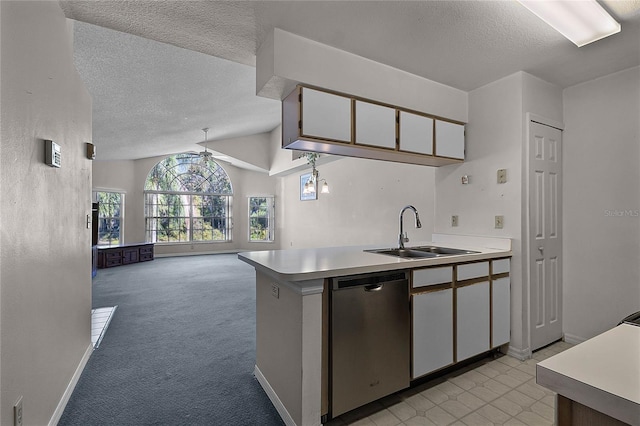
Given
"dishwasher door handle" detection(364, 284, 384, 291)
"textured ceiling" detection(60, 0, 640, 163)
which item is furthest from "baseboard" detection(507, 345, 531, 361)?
"textured ceiling" detection(60, 0, 640, 163)

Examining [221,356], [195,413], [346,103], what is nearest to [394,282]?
[346,103]

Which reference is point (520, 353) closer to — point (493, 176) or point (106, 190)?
point (493, 176)

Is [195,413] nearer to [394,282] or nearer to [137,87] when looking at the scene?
[394,282]

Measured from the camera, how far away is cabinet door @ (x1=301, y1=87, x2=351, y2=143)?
81.3 inches

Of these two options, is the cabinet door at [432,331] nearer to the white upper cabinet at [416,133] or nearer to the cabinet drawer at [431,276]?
the cabinet drawer at [431,276]

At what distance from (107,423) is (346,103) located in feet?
8.47

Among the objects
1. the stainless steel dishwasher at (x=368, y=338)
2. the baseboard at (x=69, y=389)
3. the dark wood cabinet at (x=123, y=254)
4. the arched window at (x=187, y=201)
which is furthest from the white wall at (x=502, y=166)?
the arched window at (x=187, y=201)

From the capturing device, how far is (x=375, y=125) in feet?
7.80

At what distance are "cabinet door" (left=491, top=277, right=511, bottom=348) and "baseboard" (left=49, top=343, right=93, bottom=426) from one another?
10.1 ft

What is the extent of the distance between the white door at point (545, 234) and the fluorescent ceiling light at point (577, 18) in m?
0.83

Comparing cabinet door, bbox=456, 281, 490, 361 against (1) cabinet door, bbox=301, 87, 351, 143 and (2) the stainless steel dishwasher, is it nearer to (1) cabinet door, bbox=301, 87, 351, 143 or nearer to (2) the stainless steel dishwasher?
(2) the stainless steel dishwasher

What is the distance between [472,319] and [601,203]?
1.64 meters

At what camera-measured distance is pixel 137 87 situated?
12.1ft

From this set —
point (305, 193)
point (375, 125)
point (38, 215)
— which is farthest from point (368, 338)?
point (305, 193)
